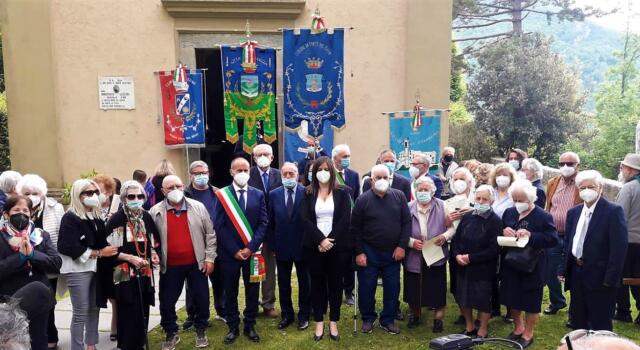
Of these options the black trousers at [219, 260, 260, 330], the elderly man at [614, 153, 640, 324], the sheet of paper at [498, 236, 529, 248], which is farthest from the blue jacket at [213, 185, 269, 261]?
the elderly man at [614, 153, 640, 324]

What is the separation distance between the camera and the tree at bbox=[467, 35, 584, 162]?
17.5 metres

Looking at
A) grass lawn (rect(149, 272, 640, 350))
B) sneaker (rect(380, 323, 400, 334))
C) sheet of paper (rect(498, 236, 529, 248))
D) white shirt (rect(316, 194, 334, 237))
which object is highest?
white shirt (rect(316, 194, 334, 237))

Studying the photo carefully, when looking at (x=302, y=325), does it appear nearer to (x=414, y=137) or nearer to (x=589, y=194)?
(x=589, y=194)

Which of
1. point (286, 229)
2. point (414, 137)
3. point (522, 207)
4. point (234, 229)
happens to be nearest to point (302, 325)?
point (286, 229)

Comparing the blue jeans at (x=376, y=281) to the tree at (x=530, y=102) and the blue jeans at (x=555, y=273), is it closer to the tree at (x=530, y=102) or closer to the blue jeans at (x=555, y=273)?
the blue jeans at (x=555, y=273)

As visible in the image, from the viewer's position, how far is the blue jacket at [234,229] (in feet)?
17.8

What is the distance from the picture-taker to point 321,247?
536 centimetres

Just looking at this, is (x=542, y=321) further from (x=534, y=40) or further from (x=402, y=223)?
(x=534, y=40)

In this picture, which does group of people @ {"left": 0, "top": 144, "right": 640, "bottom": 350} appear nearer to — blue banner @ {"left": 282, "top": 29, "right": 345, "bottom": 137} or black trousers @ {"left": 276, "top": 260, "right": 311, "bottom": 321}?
black trousers @ {"left": 276, "top": 260, "right": 311, "bottom": 321}

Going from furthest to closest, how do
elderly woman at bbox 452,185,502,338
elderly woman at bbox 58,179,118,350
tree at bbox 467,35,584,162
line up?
tree at bbox 467,35,584,162 → elderly woman at bbox 452,185,502,338 → elderly woman at bbox 58,179,118,350

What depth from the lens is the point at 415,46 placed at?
10.1 m

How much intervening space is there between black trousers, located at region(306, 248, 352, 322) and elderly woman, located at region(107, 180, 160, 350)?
1.65 metres

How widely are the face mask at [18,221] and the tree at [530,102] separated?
53.0 feet

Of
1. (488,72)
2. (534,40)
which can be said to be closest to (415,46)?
(488,72)
